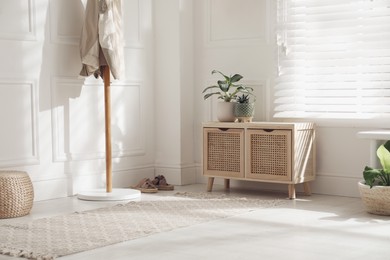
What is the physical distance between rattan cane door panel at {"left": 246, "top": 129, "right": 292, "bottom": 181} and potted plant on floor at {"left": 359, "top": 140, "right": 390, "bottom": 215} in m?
0.71

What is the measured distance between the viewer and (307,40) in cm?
490

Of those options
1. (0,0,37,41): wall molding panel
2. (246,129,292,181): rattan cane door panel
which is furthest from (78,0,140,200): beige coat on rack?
(246,129,292,181): rattan cane door panel

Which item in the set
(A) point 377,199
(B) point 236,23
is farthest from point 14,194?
(B) point 236,23

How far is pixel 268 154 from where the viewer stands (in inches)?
185

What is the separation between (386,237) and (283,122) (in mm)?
1747

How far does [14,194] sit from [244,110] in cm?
185

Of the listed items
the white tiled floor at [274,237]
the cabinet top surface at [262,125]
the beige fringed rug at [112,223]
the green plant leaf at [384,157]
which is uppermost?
the cabinet top surface at [262,125]

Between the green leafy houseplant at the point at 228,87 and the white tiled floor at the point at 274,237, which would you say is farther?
the green leafy houseplant at the point at 228,87

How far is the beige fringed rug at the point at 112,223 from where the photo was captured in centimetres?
313

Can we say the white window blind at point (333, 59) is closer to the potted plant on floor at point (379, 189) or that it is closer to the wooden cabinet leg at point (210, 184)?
the potted plant on floor at point (379, 189)

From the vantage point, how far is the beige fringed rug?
10.3ft

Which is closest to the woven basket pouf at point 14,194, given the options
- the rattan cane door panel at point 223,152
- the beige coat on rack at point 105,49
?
the beige coat on rack at point 105,49

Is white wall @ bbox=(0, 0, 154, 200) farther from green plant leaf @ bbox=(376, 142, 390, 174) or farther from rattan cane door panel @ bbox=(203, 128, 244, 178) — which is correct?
green plant leaf @ bbox=(376, 142, 390, 174)

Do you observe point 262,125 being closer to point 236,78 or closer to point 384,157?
point 236,78
